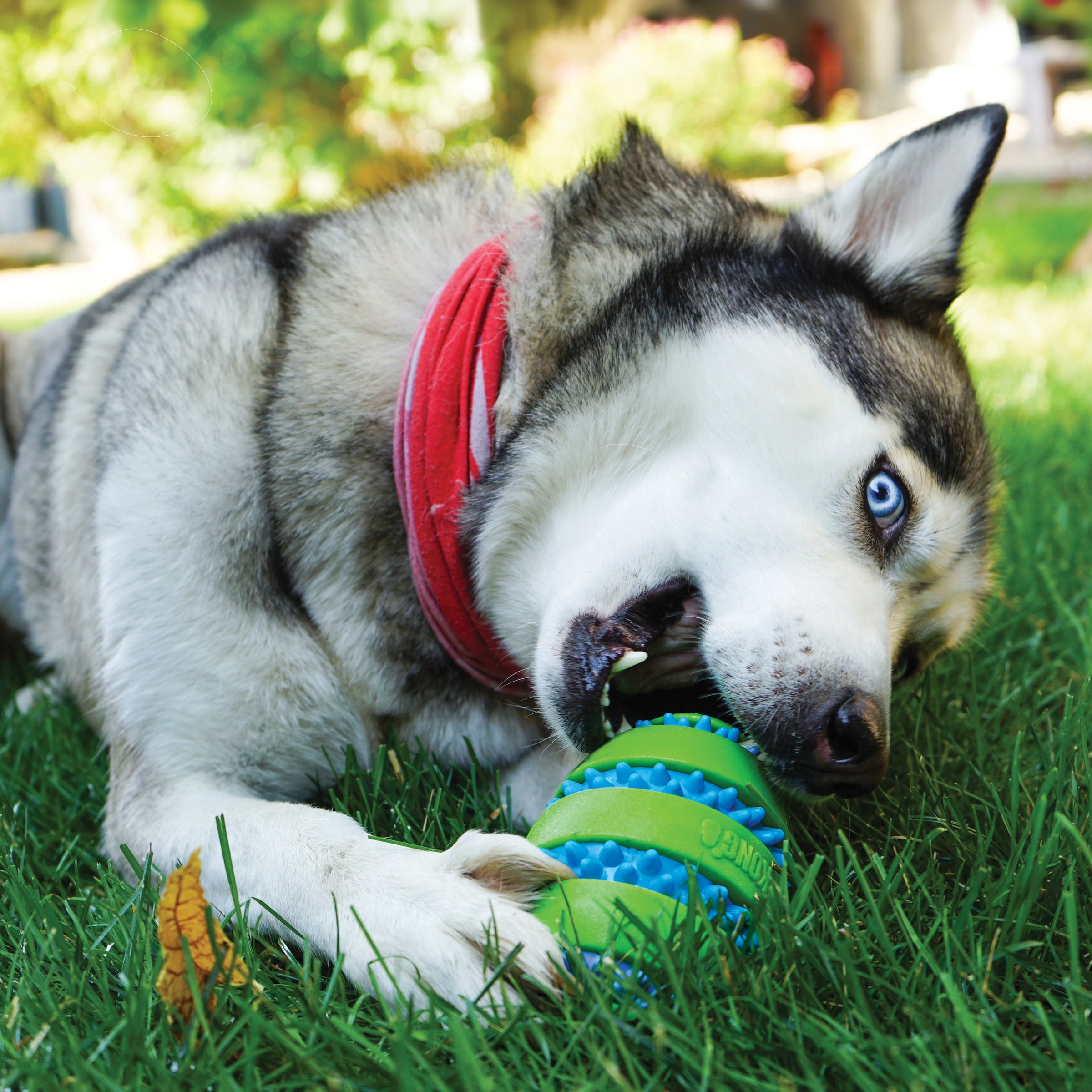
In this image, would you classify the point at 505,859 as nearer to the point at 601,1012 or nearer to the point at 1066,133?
the point at 601,1012

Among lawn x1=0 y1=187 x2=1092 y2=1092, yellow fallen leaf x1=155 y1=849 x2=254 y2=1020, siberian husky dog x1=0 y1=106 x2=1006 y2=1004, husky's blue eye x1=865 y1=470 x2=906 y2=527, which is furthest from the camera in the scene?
husky's blue eye x1=865 y1=470 x2=906 y2=527


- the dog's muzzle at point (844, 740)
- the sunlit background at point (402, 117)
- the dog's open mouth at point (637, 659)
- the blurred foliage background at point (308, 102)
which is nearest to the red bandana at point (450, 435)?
the dog's open mouth at point (637, 659)

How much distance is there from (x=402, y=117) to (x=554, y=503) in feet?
33.3

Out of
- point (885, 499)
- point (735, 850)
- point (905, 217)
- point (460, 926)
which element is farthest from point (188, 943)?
point (905, 217)

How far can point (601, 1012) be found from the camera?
1.33 metres

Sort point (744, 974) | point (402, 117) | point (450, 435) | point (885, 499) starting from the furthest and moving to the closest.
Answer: point (402, 117) < point (450, 435) < point (885, 499) < point (744, 974)

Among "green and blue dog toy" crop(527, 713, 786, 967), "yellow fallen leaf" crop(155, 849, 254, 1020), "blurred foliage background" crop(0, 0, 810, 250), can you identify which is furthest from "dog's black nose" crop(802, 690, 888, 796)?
"blurred foliage background" crop(0, 0, 810, 250)

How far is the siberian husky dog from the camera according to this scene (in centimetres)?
181

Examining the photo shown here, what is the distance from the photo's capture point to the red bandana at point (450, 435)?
6.73 feet

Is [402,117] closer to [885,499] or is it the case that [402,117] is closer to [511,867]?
[885,499]

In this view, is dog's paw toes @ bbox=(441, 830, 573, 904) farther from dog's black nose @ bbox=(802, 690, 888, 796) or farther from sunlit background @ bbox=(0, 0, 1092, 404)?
sunlit background @ bbox=(0, 0, 1092, 404)

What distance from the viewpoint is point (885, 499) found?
1.95 meters

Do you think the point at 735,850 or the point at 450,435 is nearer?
the point at 735,850

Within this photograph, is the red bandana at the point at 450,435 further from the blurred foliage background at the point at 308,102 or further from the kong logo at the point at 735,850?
the blurred foliage background at the point at 308,102
